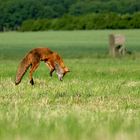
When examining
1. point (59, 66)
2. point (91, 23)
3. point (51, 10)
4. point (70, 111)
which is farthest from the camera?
point (51, 10)

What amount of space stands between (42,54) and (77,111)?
401 cm

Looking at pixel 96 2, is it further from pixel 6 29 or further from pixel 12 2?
pixel 6 29

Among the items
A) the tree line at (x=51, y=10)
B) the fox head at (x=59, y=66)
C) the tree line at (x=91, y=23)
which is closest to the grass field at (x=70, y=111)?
the fox head at (x=59, y=66)

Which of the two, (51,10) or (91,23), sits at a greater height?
(91,23)

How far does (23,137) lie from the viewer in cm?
636

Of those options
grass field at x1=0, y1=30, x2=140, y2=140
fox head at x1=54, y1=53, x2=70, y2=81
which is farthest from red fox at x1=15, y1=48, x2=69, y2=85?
grass field at x1=0, y1=30, x2=140, y2=140

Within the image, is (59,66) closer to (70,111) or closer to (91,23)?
(70,111)

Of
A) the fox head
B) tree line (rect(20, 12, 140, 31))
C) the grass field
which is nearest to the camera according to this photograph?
the grass field

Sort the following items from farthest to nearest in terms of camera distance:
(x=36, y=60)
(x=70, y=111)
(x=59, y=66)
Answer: (x=59, y=66) → (x=36, y=60) → (x=70, y=111)

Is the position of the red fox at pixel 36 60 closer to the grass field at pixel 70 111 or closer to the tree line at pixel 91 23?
the grass field at pixel 70 111

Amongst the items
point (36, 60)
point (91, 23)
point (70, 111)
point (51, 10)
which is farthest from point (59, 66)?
point (51, 10)

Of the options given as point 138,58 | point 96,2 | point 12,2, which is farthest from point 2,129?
point 96,2

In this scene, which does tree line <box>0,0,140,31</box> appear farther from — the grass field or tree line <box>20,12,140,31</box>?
the grass field

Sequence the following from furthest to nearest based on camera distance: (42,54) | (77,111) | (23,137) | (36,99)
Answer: (42,54)
(36,99)
(77,111)
(23,137)
